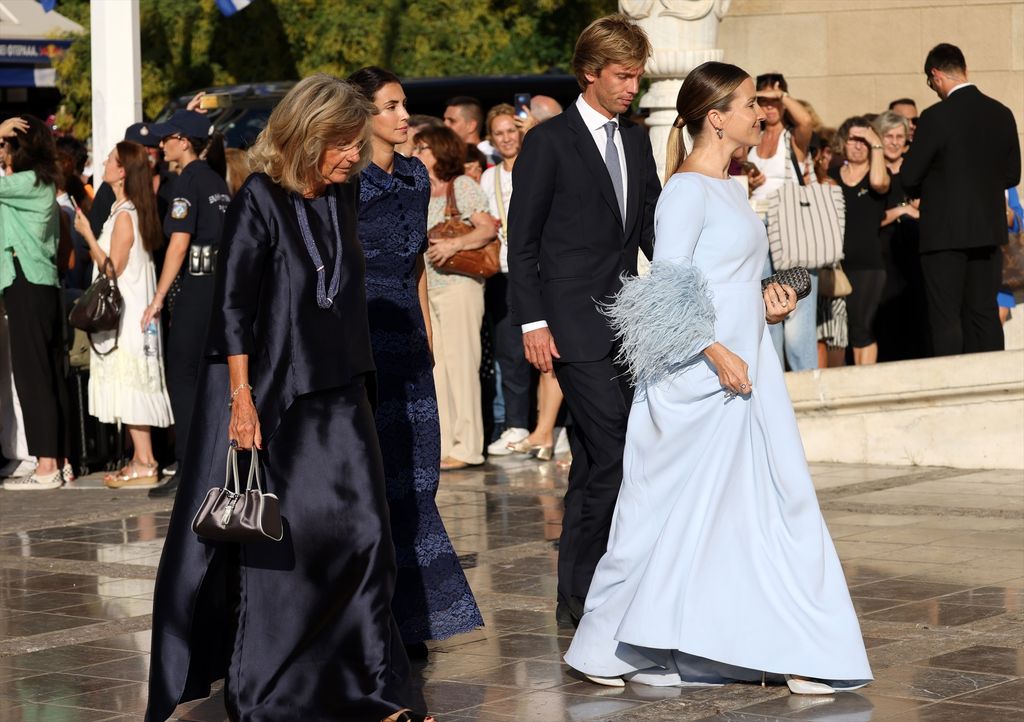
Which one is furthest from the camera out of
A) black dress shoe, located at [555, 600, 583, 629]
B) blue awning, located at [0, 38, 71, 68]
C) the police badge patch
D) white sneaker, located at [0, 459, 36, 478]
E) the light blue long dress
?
blue awning, located at [0, 38, 71, 68]

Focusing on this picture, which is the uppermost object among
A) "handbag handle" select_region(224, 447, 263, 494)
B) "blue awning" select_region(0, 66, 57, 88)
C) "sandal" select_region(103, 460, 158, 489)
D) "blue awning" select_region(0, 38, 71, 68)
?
"blue awning" select_region(0, 38, 71, 68)

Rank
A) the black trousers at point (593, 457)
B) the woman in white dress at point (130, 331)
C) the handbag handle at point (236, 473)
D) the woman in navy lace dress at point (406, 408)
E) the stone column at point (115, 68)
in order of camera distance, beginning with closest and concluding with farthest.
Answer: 1. the handbag handle at point (236, 473)
2. the woman in navy lace dress at point (406, 408)
3. the black trousers at point (593, 457)
4. the woman in white dress at point (130, 331)
5. the stone column at point (115, 68)

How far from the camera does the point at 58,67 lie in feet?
77.8

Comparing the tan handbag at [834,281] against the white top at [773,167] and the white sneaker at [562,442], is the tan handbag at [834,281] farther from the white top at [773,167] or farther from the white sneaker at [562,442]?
the white sneaker at [562,442]

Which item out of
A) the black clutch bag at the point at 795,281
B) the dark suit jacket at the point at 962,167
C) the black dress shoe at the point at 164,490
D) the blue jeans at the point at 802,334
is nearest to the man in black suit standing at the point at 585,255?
the black clutch bag at the point at 795,281

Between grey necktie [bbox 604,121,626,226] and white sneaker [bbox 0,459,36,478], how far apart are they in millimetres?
6423

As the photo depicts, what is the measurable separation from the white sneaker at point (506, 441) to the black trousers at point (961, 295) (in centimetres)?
282

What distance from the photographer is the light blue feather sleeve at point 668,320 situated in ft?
19.6

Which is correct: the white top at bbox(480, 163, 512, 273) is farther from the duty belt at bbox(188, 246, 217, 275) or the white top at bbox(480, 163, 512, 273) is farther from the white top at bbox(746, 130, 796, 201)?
the duty belt at bbox(188, 246, 217, 275)

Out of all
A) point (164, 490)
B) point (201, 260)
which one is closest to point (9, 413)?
point (164, 490)

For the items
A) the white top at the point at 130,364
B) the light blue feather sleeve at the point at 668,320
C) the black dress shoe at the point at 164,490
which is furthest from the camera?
the white top at the point at 130,364

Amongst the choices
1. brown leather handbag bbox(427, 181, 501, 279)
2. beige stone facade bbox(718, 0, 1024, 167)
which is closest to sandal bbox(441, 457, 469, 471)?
brown leather handbag bbox(427, 181, 501, 279)

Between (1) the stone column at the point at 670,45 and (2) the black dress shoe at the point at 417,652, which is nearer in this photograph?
(2) the black dress shoe at the point at 417,652

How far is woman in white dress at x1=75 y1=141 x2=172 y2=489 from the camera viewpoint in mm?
11375
